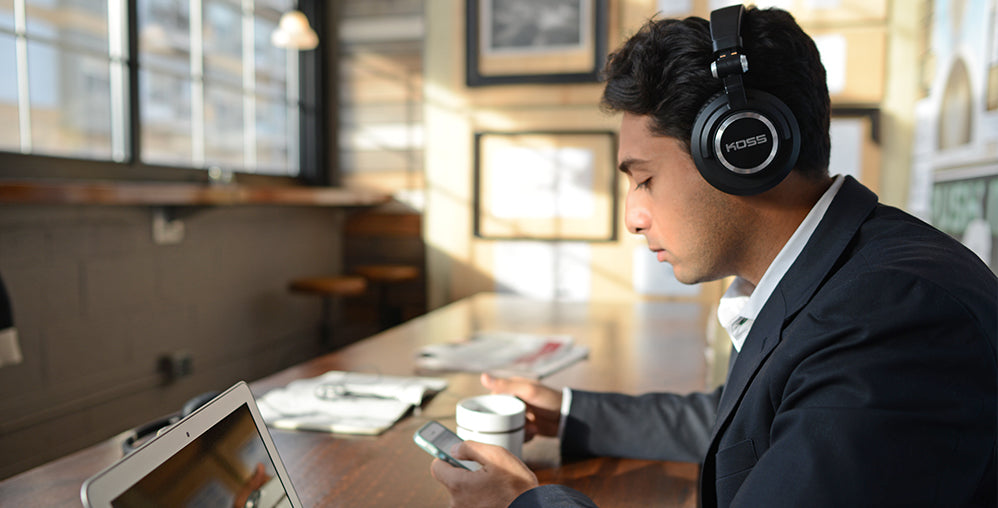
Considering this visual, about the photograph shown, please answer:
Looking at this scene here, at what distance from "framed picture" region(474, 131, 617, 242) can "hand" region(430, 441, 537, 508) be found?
3.01m

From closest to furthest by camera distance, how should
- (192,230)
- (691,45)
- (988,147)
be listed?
(691,45)
(988,147)
(192,230)

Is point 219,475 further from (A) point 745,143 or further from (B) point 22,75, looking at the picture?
(B) point 22,75

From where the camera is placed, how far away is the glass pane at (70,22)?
2.48 m

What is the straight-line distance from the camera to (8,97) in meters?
2.38

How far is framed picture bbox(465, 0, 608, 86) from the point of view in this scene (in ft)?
12.2

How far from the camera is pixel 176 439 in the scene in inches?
25.3

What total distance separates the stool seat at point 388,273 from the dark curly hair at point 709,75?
311cm

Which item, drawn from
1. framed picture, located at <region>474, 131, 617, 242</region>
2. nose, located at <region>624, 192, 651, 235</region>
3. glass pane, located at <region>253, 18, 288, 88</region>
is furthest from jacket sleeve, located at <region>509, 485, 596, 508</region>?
glass pane, located at <region>253, 18, 288, 88</region>

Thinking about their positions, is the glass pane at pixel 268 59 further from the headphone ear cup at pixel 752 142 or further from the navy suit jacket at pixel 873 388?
the navy suit jacket at pixel 873 388

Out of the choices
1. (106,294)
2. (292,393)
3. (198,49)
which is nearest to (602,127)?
(198,49)

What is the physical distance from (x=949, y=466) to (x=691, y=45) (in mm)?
514

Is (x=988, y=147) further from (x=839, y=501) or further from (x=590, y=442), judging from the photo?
(x=839, y=501)

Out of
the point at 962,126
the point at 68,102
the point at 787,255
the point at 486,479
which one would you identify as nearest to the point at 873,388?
the point at 787,255

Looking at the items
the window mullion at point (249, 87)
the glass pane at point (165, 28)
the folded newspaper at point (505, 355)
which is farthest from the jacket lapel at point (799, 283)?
the window mullion at point (249, 87)
